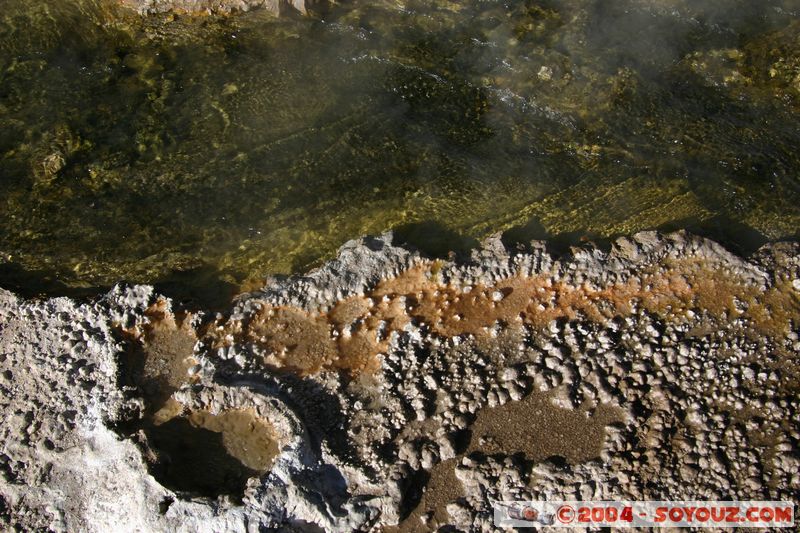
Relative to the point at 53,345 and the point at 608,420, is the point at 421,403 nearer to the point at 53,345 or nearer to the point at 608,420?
the point at 608,420

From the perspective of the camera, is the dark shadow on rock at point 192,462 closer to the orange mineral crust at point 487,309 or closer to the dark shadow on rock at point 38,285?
the orange mineral crust at point 487,309

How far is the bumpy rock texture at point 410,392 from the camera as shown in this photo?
3453 millimetres

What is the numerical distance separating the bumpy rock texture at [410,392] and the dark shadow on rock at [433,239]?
0.13m

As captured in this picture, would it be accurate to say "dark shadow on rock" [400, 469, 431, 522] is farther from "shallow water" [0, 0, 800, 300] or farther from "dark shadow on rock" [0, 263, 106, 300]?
"dark shadow on rock" [0, 263, 106, 300]

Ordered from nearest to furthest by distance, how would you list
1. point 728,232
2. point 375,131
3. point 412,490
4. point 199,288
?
point 412,490, point 199,288, point 728,232, point 375,131

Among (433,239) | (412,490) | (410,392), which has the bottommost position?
(412,490)

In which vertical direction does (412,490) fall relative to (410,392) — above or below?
below

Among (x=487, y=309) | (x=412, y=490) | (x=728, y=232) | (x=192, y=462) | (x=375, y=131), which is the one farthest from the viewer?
(x=375, y=131)

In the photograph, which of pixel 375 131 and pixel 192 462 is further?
pixel 375 131

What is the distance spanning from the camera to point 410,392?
371 centimetres

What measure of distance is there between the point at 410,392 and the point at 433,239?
41.5 inches

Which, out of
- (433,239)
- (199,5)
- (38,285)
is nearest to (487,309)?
(433,239)

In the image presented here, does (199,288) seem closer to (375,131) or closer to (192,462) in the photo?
(192,462)

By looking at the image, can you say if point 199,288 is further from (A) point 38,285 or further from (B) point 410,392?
(B) point 410,392
